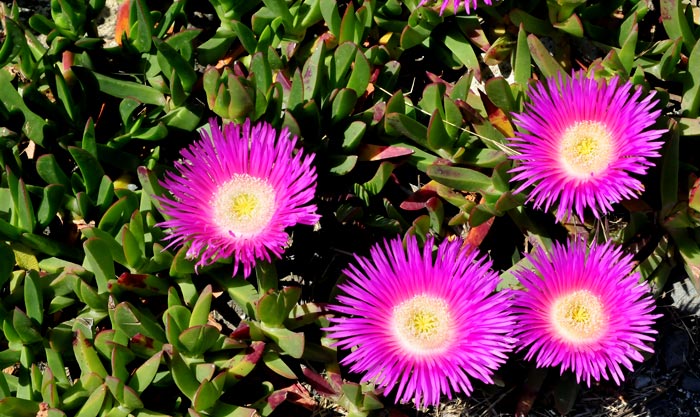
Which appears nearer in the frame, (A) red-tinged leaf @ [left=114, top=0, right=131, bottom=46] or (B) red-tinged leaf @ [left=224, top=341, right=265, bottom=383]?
(B) red-tinged leaf @ [left=224, top=341, right=265, bottom=383]

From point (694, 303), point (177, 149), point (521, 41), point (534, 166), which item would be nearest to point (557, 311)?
point (534, 166)

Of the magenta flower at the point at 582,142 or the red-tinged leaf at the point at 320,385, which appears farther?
the red-tinged leaf at the point at 320,385

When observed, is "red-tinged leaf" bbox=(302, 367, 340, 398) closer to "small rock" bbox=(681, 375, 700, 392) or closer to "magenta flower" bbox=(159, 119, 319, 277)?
"magenta flower" bbox=(159, 119, 319, 277)

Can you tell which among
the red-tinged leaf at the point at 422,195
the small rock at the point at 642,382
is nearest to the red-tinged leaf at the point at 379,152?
the red-tinged leaf at the point at 422,195

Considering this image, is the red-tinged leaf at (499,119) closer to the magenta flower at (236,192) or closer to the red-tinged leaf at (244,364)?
the magenta flower at (236,192)

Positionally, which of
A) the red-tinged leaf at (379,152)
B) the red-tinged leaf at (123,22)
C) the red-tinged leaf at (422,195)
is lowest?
the red-tinged leaf at (422,195)

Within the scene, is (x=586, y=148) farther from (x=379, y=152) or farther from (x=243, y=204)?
(x=243, y=204)

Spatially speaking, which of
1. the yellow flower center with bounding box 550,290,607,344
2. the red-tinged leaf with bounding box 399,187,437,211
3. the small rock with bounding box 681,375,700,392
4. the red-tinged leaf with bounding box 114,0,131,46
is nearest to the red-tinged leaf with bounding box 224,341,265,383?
the red-tinged leaf with bounding box 399,187,437,211
